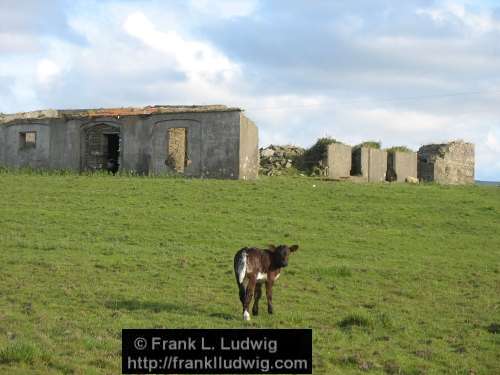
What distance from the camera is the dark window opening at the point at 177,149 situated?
3609 cm

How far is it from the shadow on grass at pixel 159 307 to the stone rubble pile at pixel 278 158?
2652 cm

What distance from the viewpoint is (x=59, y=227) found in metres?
21.4

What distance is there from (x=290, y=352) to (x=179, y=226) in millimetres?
13006

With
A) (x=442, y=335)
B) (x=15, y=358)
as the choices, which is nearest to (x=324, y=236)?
(x=442, y=335)

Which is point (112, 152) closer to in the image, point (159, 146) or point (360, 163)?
point (159, 146)

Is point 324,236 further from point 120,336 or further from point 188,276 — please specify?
point 120,336

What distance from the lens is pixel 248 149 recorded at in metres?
35.4

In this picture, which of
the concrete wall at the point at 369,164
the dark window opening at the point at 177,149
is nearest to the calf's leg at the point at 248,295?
the dark window opening at the point at 177,149

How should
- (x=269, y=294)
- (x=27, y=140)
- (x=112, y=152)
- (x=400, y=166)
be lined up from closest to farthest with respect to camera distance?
(x=269, y=294) < (x=112, y=152) < (x=27, y=140) < (x=400, y=166)

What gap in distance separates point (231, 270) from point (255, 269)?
472 centimetres

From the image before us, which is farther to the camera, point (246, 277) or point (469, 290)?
point (469, 290)

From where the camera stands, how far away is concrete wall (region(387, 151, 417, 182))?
40.2m

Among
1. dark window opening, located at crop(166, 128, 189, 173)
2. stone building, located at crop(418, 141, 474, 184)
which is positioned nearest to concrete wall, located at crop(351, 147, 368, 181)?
stone building, located at crop(418, 141, 474, 184)

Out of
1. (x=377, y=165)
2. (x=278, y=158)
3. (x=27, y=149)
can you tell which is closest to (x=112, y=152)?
(x=27, y=149)
